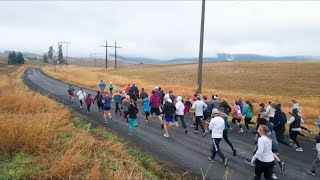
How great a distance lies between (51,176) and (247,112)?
431 inches

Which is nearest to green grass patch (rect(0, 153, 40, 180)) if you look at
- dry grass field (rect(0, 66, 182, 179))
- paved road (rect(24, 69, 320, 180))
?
dry grass field (rect(0, 66, 182, 179))

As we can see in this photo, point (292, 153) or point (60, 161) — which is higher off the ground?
point (60, 161)

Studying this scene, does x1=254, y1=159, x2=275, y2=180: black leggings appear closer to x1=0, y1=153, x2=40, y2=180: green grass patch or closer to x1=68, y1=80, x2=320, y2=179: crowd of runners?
x1=68, y1=80, x2=320, y2=179: crowd of runners

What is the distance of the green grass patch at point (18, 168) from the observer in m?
7.20

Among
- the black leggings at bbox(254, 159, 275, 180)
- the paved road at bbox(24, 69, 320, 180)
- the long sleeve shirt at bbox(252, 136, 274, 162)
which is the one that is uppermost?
the long sleeve shirt at bbox(252, 136, 274, 162)

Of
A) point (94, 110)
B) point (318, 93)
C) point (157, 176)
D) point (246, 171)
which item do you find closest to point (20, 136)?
point (157, 176)

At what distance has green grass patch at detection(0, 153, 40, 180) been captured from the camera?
23.6 ft

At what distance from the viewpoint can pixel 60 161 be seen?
24.6 feet

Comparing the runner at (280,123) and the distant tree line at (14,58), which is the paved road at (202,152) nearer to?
the runner at (280,123)

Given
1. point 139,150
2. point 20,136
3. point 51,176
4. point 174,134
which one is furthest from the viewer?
point 174,134

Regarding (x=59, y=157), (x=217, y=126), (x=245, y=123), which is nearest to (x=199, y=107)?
(x=245, y=123)

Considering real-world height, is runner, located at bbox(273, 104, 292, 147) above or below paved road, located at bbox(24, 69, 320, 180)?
above

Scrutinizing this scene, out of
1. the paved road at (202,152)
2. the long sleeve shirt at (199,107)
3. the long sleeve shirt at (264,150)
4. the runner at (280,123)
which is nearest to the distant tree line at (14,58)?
the paved road at (202,152)

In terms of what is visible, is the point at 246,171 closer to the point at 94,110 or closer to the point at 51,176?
the point at 51,176
